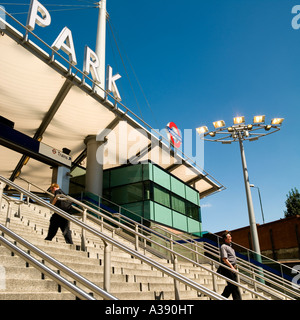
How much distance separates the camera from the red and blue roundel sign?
21077mm

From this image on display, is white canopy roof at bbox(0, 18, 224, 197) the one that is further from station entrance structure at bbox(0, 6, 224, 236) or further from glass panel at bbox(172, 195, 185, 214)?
glass panel at bbox(172, 195, 185, 214)

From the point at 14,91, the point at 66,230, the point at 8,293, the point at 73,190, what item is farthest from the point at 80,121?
the point at 8,293

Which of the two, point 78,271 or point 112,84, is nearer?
point 78,271

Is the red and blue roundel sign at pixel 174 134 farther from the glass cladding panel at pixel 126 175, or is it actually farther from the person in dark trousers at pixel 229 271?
the person in dark trousers at pixel 229 271

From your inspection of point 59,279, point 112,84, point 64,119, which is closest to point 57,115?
point 64,119

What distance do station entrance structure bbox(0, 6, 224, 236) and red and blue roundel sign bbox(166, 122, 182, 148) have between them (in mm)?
1107

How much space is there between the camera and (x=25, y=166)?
841 inches

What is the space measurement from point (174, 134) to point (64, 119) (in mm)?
8512

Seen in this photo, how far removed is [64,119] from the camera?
1619 cm

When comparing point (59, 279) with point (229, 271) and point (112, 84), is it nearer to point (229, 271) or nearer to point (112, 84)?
point (229, 271)

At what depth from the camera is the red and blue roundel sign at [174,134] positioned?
21.1 metres

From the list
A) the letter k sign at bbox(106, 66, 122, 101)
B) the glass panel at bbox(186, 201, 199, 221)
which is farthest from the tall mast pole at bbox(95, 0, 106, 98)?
the glass panel at bbox(186, 201, 199, 221)

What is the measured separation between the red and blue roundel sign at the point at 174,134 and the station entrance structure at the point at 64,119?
1107 millimetres
